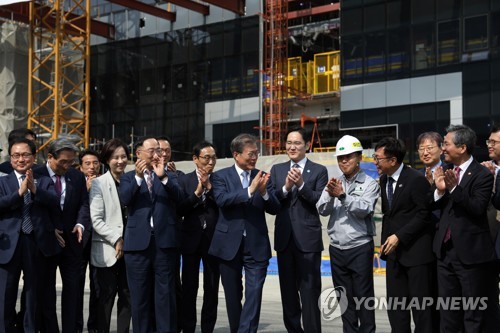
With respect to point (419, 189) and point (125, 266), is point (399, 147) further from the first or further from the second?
point (125, 266)

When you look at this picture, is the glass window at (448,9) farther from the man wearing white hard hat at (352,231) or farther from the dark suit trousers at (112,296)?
the dark suit trousers at (112,296)

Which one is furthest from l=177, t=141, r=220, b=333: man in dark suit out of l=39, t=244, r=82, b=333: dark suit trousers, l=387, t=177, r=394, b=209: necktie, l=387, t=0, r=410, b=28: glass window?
l=387, t=0, r=410, b=28: glass window

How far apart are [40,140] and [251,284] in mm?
33310

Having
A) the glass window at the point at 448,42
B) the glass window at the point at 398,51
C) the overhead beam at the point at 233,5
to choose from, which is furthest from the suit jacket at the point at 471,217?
the overhead beam at the point at 233,5

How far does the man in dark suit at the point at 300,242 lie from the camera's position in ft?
24.6

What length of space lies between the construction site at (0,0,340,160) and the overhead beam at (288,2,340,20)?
5cm

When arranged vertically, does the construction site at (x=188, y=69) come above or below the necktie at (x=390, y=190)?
above

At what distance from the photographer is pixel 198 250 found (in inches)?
→ 325

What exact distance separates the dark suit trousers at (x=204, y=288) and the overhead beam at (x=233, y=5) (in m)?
27.6

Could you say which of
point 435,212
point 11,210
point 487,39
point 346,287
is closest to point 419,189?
point 435,212

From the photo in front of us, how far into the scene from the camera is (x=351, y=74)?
32.6 meters

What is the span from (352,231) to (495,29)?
78.6ft

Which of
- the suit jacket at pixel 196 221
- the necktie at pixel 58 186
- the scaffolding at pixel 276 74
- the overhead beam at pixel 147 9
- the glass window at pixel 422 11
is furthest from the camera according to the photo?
the scaffolding at pixel 276 74

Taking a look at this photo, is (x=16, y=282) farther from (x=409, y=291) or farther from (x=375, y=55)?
(x=375, y=55)
